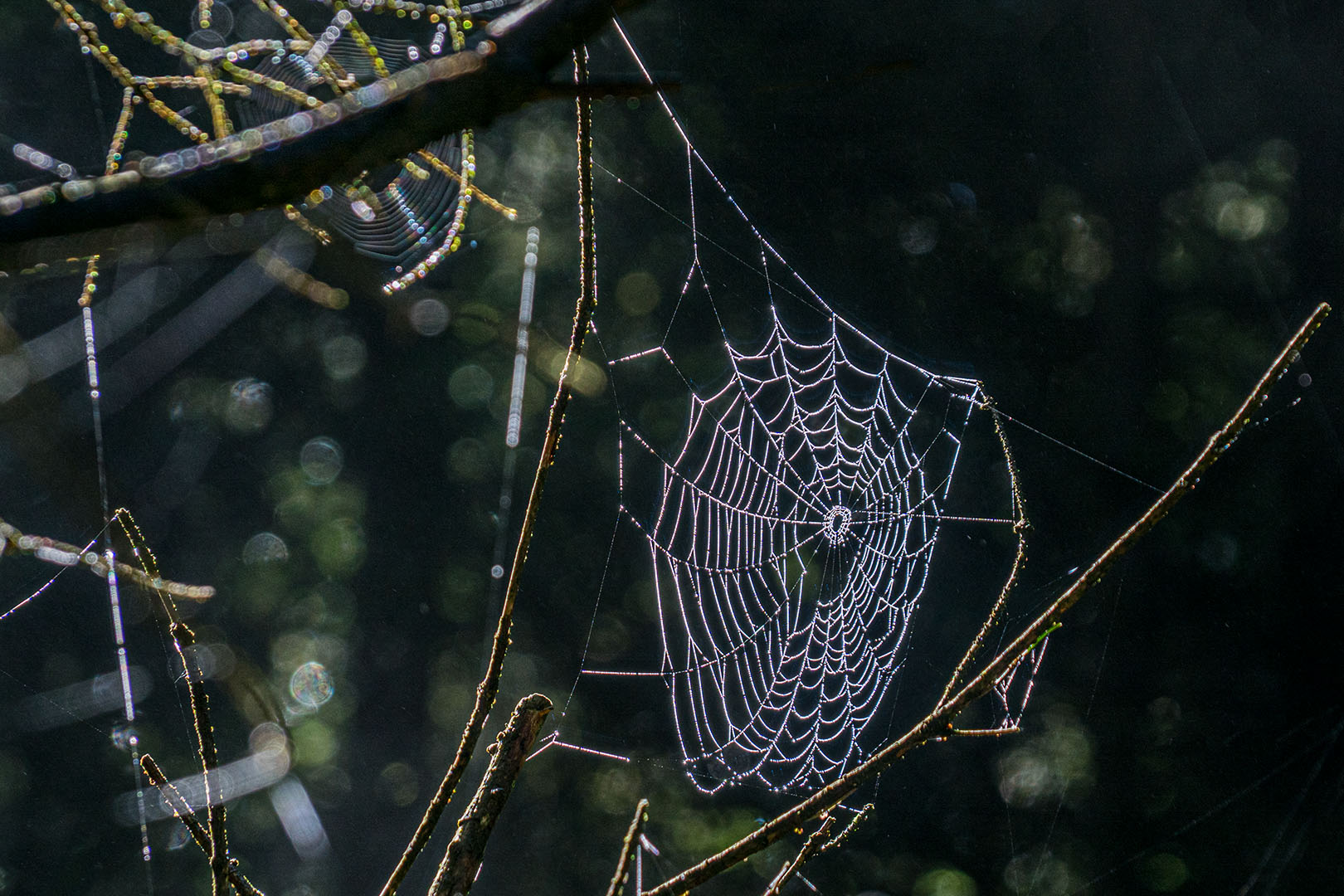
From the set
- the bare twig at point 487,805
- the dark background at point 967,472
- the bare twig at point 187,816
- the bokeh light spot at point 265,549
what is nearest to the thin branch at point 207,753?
the bare twig at point 187,816

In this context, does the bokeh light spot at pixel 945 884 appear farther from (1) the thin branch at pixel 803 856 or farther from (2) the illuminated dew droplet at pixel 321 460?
(1) the thin branch at pixel 803 856

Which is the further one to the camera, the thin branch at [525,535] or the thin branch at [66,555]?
the thin branch at [66,555]

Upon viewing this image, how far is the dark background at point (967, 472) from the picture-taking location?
6289 millimetres

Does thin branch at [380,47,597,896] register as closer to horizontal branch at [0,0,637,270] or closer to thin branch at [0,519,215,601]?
horizontal branch at [0,0,637,270]

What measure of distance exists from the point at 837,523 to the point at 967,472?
315 centimetres

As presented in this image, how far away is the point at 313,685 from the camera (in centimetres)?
745

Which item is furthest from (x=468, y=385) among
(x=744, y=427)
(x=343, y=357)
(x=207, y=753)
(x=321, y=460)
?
(x=207, y=753)

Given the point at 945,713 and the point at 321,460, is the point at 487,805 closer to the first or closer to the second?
the point at 945,713

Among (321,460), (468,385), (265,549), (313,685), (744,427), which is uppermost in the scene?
(744,427)

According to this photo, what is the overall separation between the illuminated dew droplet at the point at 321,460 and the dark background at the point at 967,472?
0.35 ft

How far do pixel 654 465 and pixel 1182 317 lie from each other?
4185mm

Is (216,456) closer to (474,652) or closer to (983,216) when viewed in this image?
(474,652)

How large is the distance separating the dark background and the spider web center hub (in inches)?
91.9

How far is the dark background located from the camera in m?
6.29
